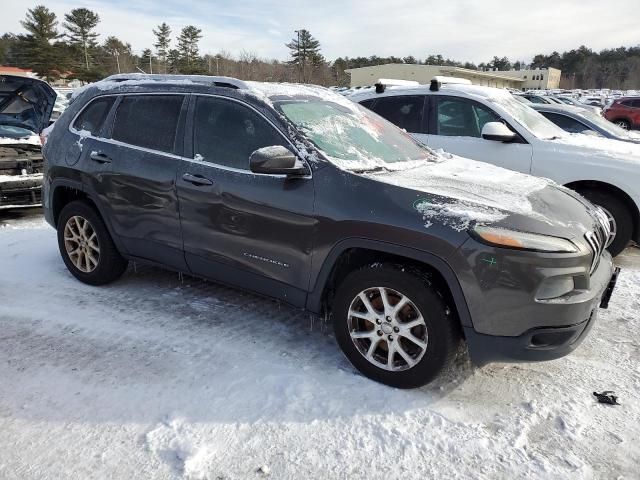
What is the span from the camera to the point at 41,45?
53.8 m

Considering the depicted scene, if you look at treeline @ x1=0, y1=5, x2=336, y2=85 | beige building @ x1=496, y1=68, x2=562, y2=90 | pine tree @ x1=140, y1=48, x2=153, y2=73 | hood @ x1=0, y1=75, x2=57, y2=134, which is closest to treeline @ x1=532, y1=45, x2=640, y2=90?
beige building @ x1=496, y1=68, x2=562, y2=90

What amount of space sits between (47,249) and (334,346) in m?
3.75

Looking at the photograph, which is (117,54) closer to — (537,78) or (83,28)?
(83,28)

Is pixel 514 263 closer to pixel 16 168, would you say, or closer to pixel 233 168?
pixel 233 168

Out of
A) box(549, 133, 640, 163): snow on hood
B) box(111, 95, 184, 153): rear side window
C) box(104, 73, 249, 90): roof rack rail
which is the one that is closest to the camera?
box(104, 73, 249, 90): roof rack rail

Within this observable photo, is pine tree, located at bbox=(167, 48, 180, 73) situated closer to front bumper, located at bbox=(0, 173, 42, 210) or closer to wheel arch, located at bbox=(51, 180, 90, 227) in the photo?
front bumper, located at bbox=(0, 173, 42, 210)

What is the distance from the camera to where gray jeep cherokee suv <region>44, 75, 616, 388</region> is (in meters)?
2.63

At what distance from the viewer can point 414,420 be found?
8.85 ft

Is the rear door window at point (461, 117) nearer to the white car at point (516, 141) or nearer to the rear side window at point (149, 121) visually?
the white car at point (516, 141)

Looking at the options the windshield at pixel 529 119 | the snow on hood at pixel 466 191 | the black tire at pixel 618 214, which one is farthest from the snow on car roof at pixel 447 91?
the snow on hood at pixel 466 191

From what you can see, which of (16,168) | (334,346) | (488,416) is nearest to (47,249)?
(16,168)

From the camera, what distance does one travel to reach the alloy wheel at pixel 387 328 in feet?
9.34

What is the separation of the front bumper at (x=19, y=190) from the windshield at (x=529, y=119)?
607 cm

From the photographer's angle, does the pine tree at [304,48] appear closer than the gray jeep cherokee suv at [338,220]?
No
